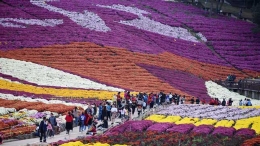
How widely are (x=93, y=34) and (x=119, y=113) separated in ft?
122

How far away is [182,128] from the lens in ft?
135

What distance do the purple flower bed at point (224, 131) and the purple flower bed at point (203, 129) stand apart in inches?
15.0

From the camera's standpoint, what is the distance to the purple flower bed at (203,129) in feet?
131

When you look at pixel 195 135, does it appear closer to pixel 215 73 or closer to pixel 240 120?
pixel 240 120

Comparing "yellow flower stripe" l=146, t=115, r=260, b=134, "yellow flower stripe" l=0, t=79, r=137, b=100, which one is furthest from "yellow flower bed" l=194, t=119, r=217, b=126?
"yellow flower stripe" l=0, t=79, r=137, b=100

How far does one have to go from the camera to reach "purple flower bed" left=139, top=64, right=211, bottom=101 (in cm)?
7344

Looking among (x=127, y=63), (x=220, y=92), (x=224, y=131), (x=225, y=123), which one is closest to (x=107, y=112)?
(x=225, y=123)

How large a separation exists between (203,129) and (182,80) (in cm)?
3648

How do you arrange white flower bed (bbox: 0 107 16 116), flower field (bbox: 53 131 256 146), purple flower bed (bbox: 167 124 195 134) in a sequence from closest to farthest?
1. flower field (bbox: 53 131 256 146)
2. purple flower bed (bbox: 167 124 195 134)
3. white flower bed (bbox: 0 107 16 116)

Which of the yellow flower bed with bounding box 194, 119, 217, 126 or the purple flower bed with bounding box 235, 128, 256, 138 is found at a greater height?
the purple flower bed with bounding box 235, 128, 256, 138

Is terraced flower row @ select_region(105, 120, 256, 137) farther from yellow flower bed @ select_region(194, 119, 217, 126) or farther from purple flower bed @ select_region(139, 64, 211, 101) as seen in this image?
purple flower bed @ select_region(139, 64, 211, 101)

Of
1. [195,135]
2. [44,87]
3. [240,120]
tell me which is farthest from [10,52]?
[195,135]

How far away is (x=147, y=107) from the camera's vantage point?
56.9m

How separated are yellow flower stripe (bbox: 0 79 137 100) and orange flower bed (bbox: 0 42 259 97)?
296 inches
